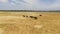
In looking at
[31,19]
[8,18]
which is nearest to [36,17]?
[31,19]

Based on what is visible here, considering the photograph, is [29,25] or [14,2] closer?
[29,25]

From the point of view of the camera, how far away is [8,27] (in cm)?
59

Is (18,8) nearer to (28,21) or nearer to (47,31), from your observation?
(28,21)

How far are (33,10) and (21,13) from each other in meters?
0.07

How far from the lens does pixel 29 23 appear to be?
2.01 feet

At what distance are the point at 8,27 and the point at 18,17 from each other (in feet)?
0.30

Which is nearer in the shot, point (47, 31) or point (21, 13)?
point (47, 31)

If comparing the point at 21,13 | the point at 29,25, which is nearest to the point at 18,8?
the point at 21,13

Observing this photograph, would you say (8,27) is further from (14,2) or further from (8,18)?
(14,2)

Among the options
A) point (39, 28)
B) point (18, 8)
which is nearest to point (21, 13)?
point (18, 8)

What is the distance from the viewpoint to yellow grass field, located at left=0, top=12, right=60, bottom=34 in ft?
1.86

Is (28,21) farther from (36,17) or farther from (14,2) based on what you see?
(14,2)

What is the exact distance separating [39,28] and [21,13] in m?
0.16

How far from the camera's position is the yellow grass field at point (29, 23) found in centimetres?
57
